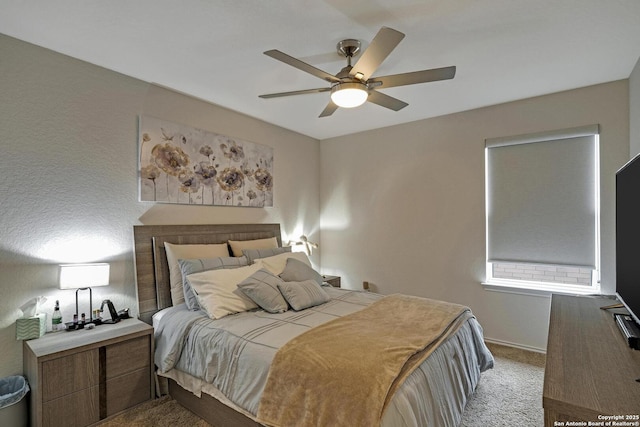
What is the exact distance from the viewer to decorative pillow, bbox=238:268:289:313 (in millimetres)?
2424

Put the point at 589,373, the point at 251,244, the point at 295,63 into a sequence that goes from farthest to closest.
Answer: the point at 251,244, the point at 295,63, the point at 589,373

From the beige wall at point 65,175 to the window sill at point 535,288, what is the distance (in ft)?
11.2

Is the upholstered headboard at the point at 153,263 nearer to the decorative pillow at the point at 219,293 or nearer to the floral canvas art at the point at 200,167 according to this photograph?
the floral canvas art at the point at 200,167

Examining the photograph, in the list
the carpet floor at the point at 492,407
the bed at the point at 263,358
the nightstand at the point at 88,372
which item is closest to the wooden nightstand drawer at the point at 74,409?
the nightstand at the point at 88,372

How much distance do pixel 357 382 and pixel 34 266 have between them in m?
2.38

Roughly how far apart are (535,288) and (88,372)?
13.0ft

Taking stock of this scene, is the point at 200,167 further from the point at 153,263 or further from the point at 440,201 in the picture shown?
the point at 440,201

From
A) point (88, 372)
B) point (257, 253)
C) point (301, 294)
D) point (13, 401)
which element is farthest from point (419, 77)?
point (13, 401)

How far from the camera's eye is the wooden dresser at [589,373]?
95 centimetres

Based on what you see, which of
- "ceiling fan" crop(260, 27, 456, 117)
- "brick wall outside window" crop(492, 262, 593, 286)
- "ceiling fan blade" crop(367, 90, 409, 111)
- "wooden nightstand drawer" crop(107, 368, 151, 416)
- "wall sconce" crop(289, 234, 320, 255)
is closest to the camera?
"ceiling fan" crop(260, 27, 456, 117)

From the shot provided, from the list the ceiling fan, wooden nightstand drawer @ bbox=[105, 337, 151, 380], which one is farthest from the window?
wooden nightstand drawer @ bbox=[105, 337, 151, 380]

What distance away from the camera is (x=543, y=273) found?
3.32 m

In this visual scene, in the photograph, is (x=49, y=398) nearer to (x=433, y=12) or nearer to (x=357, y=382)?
(x=357, y=382)

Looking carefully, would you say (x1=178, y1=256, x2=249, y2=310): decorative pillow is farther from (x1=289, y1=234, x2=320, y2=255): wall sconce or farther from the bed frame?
(x1=289, y1=234, x2=320, y2=255): wall sconce
